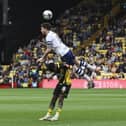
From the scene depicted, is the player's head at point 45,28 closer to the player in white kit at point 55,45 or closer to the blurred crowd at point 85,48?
the player in white kit at point 55,45

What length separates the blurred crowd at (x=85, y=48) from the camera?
39.6 metres

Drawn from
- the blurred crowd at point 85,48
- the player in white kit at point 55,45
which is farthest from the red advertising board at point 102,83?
the player in white kit at point 55,45

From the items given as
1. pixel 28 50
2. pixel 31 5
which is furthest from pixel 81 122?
pixel 31 5

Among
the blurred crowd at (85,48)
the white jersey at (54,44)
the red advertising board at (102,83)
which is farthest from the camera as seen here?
the blurred crowd at (85,48)

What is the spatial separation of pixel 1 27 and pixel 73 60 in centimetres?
3132

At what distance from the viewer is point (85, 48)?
44.0 meters

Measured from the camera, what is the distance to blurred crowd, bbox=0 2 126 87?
39594mm

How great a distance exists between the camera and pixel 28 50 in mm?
45188

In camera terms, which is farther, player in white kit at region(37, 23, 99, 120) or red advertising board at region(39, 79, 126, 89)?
red advertising board at region(39, 79, 126, 89)

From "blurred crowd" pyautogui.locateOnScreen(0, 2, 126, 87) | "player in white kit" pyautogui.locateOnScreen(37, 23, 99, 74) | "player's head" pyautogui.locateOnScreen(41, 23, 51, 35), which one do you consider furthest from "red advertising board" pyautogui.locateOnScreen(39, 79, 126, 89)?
"player's head" pyautogui.locateOnScreen(41, 23, 51, 35)

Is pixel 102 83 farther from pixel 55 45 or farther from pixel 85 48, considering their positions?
pixel 55 45

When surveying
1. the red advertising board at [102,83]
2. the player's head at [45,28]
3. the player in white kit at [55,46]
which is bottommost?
the red advertising board at [102,83]

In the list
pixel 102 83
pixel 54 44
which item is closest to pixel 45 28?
pixel 54 44

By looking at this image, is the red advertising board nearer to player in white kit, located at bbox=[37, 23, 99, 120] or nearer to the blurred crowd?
the blurred crowd
